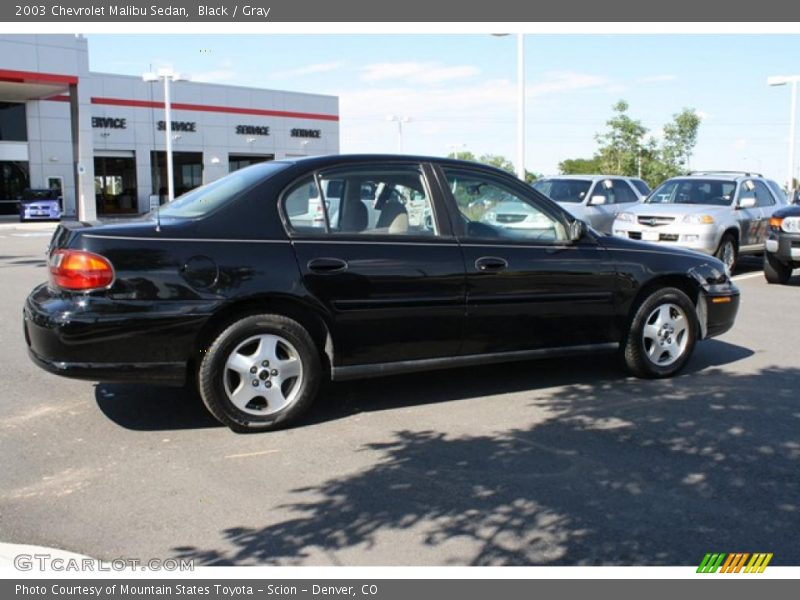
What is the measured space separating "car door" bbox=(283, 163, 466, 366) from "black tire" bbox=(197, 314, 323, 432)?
0.22m

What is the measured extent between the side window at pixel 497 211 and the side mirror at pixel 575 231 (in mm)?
45

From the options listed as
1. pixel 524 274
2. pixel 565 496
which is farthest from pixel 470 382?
pixel 565 496

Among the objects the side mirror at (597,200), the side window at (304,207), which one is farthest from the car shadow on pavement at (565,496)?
the side mirror at (597,200)

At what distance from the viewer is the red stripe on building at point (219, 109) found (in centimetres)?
4625

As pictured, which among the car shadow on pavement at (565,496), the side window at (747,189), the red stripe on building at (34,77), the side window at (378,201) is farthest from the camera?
the red stripe on building at (34,77)

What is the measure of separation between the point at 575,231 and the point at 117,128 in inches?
1797

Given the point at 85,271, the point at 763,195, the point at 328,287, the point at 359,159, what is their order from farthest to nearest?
1. the point at 763,195
2. the point at 359,159
3. the point at 328,287
4. the point at 85,271

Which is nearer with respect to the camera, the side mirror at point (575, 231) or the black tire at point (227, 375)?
the black tire at point (227, 375)

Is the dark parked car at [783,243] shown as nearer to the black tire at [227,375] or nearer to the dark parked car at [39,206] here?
the black tire at [227,375]

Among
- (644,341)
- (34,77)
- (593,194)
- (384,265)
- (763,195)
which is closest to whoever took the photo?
(384,265)

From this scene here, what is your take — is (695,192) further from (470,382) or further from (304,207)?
(304,207)

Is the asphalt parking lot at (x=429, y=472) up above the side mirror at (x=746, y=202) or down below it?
below

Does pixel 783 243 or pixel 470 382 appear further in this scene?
pixel 783 243

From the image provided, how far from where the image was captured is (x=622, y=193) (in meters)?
16.4
